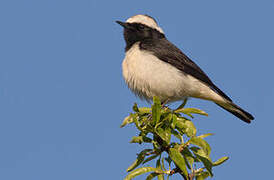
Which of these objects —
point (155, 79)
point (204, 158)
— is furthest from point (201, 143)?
point (155, 79)

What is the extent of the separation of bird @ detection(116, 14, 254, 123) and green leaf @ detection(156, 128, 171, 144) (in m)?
3.31

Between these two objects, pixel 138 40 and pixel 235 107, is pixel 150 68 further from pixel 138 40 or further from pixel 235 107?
pixel 235 107

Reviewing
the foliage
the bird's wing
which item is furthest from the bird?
the foliage

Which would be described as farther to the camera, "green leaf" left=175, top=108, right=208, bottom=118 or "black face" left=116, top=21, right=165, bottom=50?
"black face" left=116, top=21, right=165, bottom=50

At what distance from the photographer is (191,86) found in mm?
8234

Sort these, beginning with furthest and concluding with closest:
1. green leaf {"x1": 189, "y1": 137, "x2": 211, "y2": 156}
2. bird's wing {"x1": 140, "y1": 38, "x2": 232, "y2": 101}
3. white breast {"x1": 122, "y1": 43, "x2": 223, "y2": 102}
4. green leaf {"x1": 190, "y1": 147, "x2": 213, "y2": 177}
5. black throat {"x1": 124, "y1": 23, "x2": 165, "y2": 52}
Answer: black throat {"x1": 124, "y1": 23, "x2": 165, "y2": 52} < bird's wing {"x1": 140, "y1": 38, "x2": 232, "y2": 101} < white breast {"x1": 122, "y1": 43, "x2": 223, "y2": 102} < green leaf {"x1": 189, "y1": 137, "x2": 211, "y2": 156} < green leaf {"x1": 190, "y1": 147, "x2": 213, "y2": 177}

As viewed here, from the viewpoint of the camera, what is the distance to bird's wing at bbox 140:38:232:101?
27.1 feet

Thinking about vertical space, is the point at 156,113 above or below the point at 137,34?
below

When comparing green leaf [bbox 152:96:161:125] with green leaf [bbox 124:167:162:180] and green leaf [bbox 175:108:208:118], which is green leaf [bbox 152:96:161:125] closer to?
green leaf [bbox 175:108:208:118]

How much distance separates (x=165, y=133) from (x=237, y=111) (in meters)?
4.85

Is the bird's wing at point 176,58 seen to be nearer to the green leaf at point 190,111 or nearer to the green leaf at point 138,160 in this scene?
the green leaf at point 190,111

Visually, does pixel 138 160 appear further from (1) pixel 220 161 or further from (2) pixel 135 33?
(2) pixel 135 33

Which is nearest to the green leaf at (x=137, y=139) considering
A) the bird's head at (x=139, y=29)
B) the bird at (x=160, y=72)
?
the bird at (x=160, y=72)

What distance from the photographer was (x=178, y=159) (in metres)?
3.80
